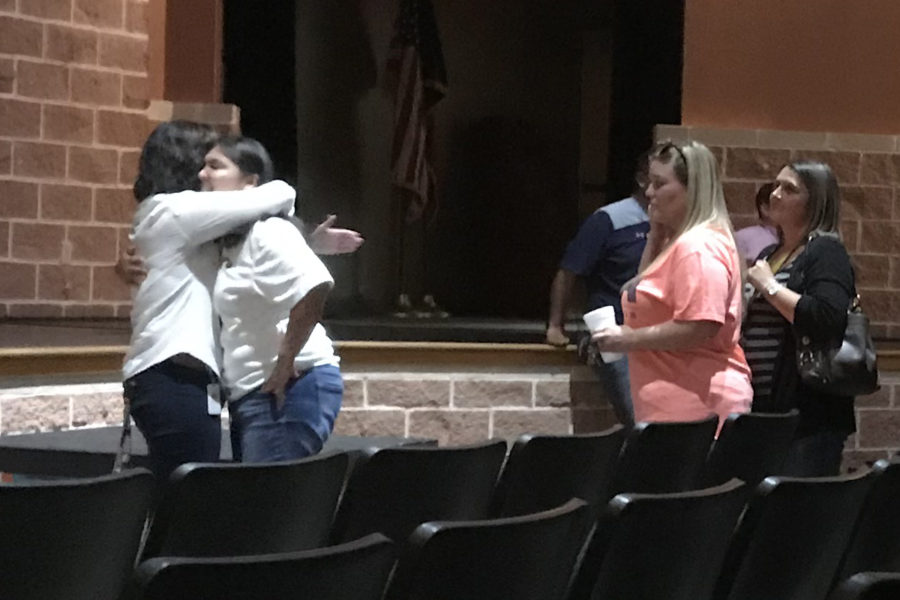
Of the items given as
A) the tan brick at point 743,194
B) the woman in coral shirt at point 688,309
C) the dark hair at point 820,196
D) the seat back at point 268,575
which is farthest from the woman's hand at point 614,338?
the tan brick at point 743,194

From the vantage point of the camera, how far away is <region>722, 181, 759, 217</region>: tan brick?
618 centimetres

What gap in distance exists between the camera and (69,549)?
1958 millimetres

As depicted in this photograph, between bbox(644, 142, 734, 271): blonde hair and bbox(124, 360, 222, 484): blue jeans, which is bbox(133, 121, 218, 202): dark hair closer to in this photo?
bbox(124, 360, 222, 484): blue jeans

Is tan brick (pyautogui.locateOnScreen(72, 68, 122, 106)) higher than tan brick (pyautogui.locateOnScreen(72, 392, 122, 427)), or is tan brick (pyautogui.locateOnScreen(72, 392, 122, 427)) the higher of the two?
tan brick (pyautogui.locateOnScreen(72, 68, 122, 106))

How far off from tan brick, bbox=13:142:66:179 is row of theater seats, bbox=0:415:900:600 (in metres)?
3.95

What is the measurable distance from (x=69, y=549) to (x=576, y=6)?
7.11m

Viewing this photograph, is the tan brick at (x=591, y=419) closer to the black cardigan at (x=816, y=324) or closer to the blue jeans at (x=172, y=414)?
the black cardigan at (x=816, y=324)

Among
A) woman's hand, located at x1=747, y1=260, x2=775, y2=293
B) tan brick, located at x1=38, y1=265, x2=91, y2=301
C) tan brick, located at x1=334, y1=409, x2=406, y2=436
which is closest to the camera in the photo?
woman's hand, located at x1=747, y1=260, x2=775, y2=293

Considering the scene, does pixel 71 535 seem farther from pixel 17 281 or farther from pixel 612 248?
pixel 17 281

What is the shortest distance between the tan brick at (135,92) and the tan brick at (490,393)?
2238 mm

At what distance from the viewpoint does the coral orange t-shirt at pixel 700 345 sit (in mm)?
3314

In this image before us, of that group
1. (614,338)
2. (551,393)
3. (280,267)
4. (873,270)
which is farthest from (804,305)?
(873,270)

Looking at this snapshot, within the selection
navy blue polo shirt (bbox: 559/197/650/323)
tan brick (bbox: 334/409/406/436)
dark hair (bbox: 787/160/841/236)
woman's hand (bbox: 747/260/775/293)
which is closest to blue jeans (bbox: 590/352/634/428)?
navy blue polo shirt (bbox: 559/197/650/323)

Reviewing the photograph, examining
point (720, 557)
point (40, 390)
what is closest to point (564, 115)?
point (40, 390)
